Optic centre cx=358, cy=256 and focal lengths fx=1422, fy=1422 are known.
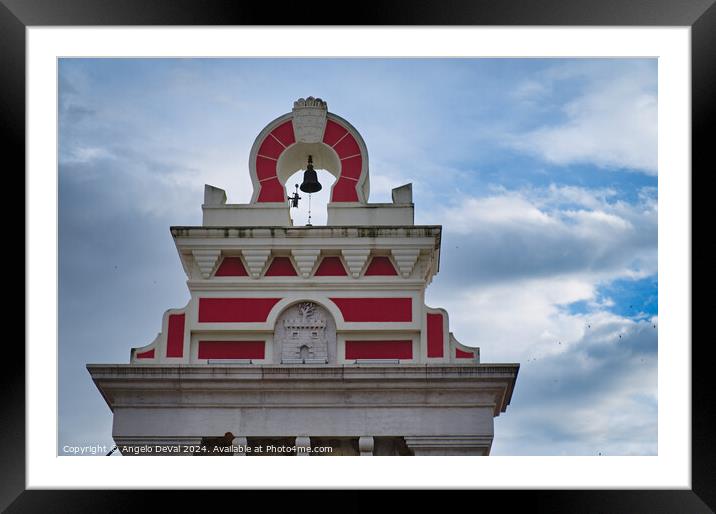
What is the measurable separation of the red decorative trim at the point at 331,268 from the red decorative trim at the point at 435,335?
127 centimetres

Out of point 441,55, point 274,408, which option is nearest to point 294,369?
point 274,408

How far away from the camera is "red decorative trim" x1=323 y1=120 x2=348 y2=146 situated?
18203 mm

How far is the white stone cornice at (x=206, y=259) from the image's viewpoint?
17.3 m

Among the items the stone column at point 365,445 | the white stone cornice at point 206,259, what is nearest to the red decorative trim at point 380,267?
the white stone cornice at point 206,259

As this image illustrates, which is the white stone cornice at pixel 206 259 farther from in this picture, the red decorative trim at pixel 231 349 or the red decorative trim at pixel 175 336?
the red decorative trim at pixel 231 349

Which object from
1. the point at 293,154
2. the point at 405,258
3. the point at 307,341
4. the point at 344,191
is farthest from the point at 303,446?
the point at 293,154

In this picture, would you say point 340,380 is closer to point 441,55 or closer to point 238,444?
point 238,444

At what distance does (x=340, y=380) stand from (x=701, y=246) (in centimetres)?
603

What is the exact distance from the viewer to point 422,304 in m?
17.1

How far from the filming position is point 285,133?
18.2 m

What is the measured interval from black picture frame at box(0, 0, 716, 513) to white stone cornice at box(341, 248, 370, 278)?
20.9 ft

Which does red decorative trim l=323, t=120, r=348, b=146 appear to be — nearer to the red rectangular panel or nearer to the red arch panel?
the red arch panel

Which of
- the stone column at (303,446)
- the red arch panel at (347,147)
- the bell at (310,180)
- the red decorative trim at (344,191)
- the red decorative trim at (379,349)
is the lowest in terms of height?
the stone column at (303,446)

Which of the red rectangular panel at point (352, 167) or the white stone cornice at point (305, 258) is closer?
A: the white stone cornice at point (305, 258)
